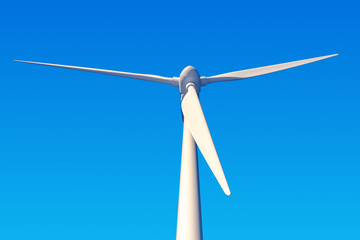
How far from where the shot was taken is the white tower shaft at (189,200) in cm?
2414

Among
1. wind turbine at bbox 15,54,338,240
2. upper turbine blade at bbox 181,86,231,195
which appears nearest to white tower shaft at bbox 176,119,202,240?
wind turbine at bbox 15,54,338,240

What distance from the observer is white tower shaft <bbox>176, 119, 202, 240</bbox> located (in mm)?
24141

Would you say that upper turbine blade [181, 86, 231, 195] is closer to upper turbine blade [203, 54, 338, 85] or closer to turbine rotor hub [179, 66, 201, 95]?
turbine rotor hub [179, 66, 201, 95]

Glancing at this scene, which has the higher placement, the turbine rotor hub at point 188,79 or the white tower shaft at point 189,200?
the turbine rotor hub at point 188,79

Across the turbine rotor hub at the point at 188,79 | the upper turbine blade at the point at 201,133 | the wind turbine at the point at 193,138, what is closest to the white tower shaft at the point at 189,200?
the wind turbine at the point at 193,138

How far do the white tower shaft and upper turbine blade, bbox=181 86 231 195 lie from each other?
2511mm

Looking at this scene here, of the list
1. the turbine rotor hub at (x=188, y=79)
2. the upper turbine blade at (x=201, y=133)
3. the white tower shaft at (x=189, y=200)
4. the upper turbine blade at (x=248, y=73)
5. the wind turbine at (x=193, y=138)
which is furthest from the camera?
the upper turbine blade at (x=248, y=73)

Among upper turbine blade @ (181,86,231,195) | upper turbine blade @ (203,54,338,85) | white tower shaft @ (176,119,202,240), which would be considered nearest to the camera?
upper turbine blade @ (181,86,231,195)

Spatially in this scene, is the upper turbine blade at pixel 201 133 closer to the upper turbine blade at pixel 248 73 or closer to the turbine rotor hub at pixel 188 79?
the turbine rotor hub at pixel 188 79


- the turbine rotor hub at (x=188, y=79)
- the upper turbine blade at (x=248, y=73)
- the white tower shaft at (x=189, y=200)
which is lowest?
the white tower shaft at (x=189, y=200)

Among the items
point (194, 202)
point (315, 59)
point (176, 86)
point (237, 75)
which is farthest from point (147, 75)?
point (315, 59)

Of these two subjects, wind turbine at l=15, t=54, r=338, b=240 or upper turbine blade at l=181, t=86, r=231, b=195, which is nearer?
upper turbine blade at l=181, t=86, r=231, b=195

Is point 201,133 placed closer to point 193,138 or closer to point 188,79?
point 193,138

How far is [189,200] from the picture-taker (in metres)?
24.9
